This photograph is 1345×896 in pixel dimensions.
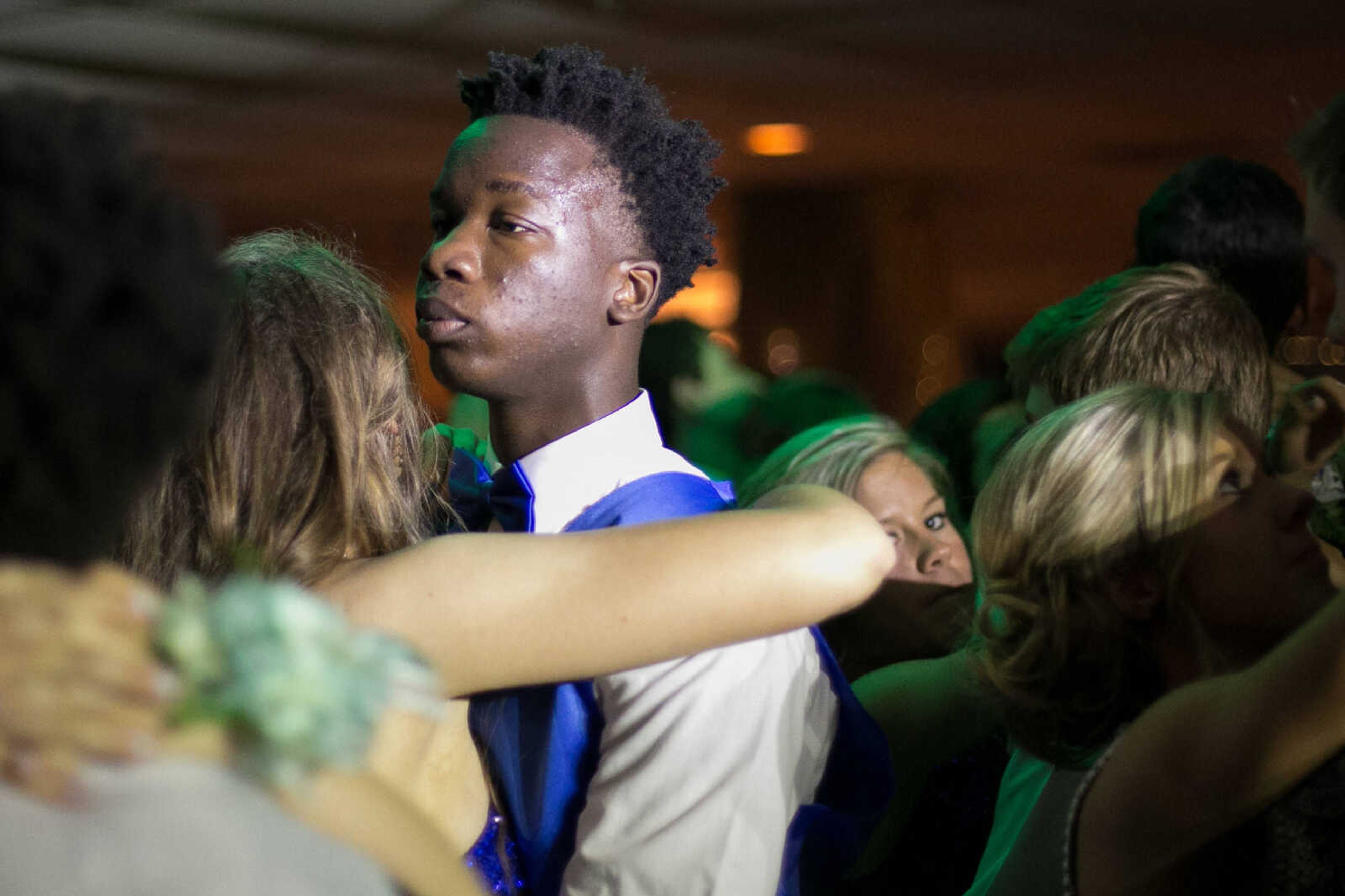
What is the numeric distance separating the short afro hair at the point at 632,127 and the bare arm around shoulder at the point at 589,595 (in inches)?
24.8

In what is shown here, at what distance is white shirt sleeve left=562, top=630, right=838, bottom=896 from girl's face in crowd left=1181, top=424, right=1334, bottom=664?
0.53m

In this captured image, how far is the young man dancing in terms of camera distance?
4.28ft

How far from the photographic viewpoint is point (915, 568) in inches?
85.5

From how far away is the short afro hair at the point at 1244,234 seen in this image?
7.67ft

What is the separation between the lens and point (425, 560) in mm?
1172

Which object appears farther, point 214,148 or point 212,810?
point 214,148

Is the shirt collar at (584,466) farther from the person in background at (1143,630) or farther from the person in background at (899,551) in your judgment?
the person in background at (899,551)

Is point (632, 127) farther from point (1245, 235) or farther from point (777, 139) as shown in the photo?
point (777, 139)

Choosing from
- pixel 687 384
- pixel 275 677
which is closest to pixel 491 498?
pixel 275 677

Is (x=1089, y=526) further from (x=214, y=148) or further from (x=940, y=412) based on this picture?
(x=214, y=148)

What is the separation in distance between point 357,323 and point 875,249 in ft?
23.4

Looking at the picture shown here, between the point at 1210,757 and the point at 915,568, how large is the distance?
988mm

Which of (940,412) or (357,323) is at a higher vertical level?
(357,323)

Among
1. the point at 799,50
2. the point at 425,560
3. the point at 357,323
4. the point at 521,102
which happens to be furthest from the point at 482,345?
the point at 799,50
